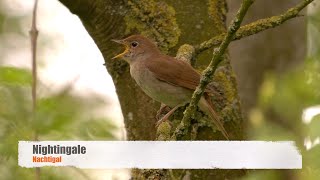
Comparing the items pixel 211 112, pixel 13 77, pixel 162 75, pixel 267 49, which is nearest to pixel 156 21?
pixel 162 75

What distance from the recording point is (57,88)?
3.45 meters

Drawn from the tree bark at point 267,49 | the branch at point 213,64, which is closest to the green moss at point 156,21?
the branch at point 213,64

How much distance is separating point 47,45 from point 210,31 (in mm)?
1222

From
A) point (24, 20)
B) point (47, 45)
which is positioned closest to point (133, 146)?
point (47, 45)

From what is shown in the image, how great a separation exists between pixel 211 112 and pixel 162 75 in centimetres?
67

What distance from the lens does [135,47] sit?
381 cm

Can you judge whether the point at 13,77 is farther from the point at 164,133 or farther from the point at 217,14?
the point at 217,14

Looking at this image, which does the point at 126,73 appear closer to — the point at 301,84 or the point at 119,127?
the point at 119,127

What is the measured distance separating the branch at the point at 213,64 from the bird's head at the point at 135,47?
1196 mm

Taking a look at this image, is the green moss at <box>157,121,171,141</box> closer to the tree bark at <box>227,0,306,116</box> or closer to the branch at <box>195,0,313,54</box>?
the branch at <box>195,0,313,54</box>

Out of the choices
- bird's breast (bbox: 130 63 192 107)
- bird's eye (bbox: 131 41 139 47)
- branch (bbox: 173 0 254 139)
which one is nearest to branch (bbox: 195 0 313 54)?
bird's breast (bbox: 130 63 192 107)

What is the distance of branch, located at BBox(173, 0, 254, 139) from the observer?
6.95 ft

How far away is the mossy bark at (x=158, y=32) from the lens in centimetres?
353

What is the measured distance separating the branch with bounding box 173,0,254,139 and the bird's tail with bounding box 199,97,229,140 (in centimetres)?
82
